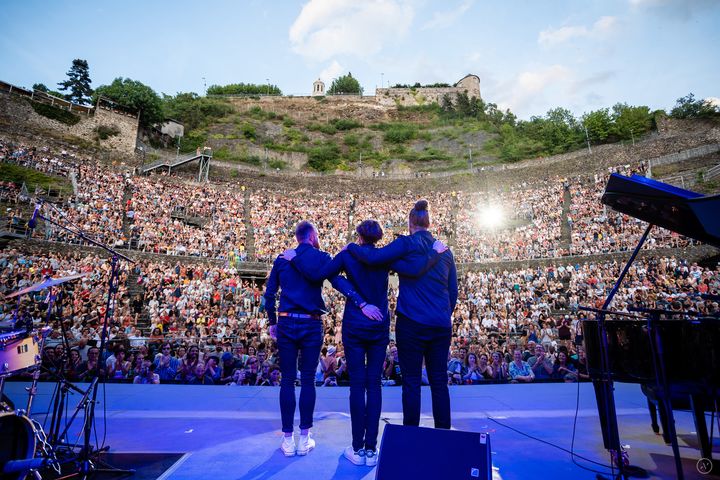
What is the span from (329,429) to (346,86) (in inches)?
2631

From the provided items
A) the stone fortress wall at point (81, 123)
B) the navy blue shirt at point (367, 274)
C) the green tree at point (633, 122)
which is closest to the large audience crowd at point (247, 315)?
the navy blue shirt at point (367, 274)

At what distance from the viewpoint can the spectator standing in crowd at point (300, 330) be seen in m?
2.78

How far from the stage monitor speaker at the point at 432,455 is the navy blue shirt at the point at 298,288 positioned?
4.26ft

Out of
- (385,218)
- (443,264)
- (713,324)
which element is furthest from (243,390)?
(385,218)

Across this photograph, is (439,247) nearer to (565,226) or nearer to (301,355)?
(301,355)

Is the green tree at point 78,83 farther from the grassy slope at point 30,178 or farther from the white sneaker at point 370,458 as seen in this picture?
the white sneaker at point 370,458

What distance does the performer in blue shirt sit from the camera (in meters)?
2.62

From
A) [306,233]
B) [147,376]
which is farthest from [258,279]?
[306,233]

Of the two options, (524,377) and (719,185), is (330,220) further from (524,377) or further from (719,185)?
(719,185)

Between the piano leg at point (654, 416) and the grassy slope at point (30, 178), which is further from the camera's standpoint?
the grassy slope at point (30, 178)

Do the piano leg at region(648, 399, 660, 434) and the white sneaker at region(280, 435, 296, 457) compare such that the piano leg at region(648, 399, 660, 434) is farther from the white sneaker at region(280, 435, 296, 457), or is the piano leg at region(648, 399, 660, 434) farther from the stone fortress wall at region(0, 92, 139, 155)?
the stone fortress wall at region(0, 92, 139, 155)

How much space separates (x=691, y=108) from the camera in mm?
32469

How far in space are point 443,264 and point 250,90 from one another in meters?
66.7

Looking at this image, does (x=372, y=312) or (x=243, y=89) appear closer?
(x=372, y=312)
